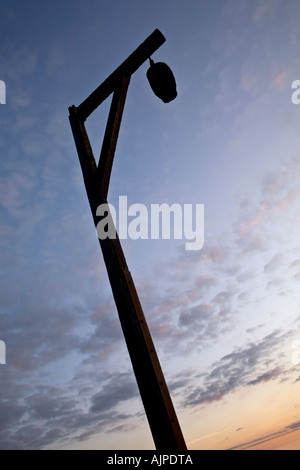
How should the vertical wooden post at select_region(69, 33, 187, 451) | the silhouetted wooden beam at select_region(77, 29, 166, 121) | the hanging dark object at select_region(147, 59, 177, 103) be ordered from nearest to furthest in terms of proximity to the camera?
the vertical wooden post at select_region(69, 33, 187, 451)
the hanging dark object at select_region(147, 59, 177, 103)
the silhouetted wooden beam at select_region(77, 29, 166, 121)

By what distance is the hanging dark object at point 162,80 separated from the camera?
3205 millimetres

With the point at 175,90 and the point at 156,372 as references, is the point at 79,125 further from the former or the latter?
the point at 156,372

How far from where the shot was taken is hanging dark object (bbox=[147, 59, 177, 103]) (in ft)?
10.5

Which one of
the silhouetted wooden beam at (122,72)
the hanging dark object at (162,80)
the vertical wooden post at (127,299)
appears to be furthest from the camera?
the silhouetted wooden beam at (122,72)

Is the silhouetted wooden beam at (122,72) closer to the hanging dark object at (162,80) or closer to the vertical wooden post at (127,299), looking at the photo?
the vertical wooden post at (127,299)

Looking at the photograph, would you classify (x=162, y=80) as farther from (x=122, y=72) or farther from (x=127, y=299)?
(x=127, y=299)

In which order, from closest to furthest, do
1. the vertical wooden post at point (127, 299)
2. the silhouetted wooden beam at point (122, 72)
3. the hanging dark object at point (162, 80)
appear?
the vertical wooden post at point (127, 299)
the hanging dark object at point (162, 80)
the silhouetted wooden beam at point (122, 72)

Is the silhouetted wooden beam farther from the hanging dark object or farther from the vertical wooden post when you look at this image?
the hanging dark object

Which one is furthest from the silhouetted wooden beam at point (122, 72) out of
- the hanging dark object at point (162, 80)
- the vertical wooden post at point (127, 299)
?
the hanging dark object at point (162, 80)

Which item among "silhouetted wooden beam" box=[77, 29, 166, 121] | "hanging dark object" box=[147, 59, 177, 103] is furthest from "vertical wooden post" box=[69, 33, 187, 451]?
"hanging dark object" box=[147, 59, 177, 103]

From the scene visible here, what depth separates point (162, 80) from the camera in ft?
10.5

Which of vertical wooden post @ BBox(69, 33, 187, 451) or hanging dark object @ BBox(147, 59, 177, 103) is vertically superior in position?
hanging dark object @ BBox(147, 59, 177, 103)
